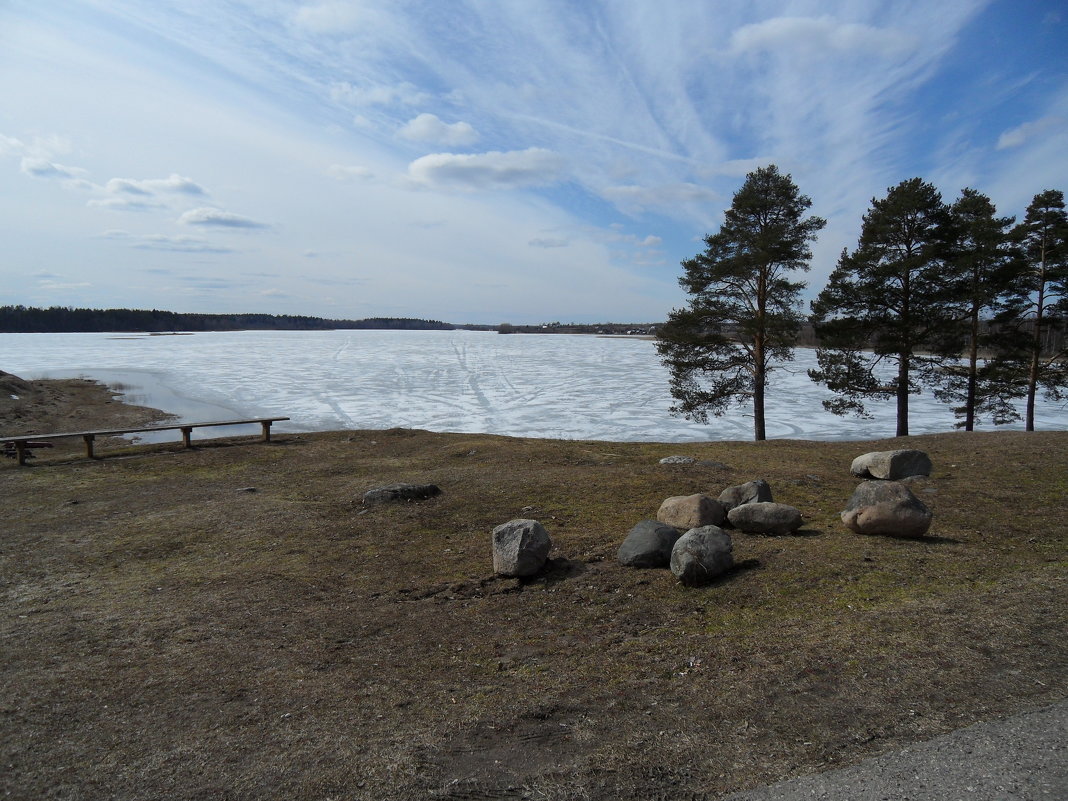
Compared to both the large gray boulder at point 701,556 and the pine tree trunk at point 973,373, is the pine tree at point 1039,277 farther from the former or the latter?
the large gray boulder at point 701,556

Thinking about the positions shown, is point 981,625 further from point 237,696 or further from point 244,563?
point 244,563

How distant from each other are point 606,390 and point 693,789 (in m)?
29.8

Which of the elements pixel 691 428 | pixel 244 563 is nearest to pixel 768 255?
pixel 691 428

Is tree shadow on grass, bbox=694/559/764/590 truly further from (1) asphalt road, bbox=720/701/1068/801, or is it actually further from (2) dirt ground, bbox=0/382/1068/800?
(1) asphalt road, bbox=720/701/1068/801

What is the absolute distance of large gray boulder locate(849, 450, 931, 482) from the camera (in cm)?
981

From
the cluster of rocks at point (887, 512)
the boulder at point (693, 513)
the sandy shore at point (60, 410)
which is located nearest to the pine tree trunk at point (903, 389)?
the cluster of rocks at point (887, 512)

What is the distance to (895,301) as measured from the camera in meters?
19.4

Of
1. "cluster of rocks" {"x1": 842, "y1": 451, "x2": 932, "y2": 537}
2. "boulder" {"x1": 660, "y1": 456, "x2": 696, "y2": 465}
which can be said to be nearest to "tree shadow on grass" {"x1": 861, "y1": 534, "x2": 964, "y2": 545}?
"cluster of rocks" {"x1": 842, "y1": 451, "x2": 932, "y2": 537}

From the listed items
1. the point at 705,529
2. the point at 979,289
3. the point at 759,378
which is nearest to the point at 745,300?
the point at 759,378

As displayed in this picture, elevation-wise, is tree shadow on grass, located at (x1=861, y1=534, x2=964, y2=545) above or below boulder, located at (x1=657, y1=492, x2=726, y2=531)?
below

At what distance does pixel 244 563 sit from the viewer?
23.1ft

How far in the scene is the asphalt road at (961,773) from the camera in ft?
8.98

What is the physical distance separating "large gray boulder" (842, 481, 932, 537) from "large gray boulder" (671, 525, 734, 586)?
72.4 inches

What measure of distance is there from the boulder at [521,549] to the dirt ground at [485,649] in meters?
0.22
